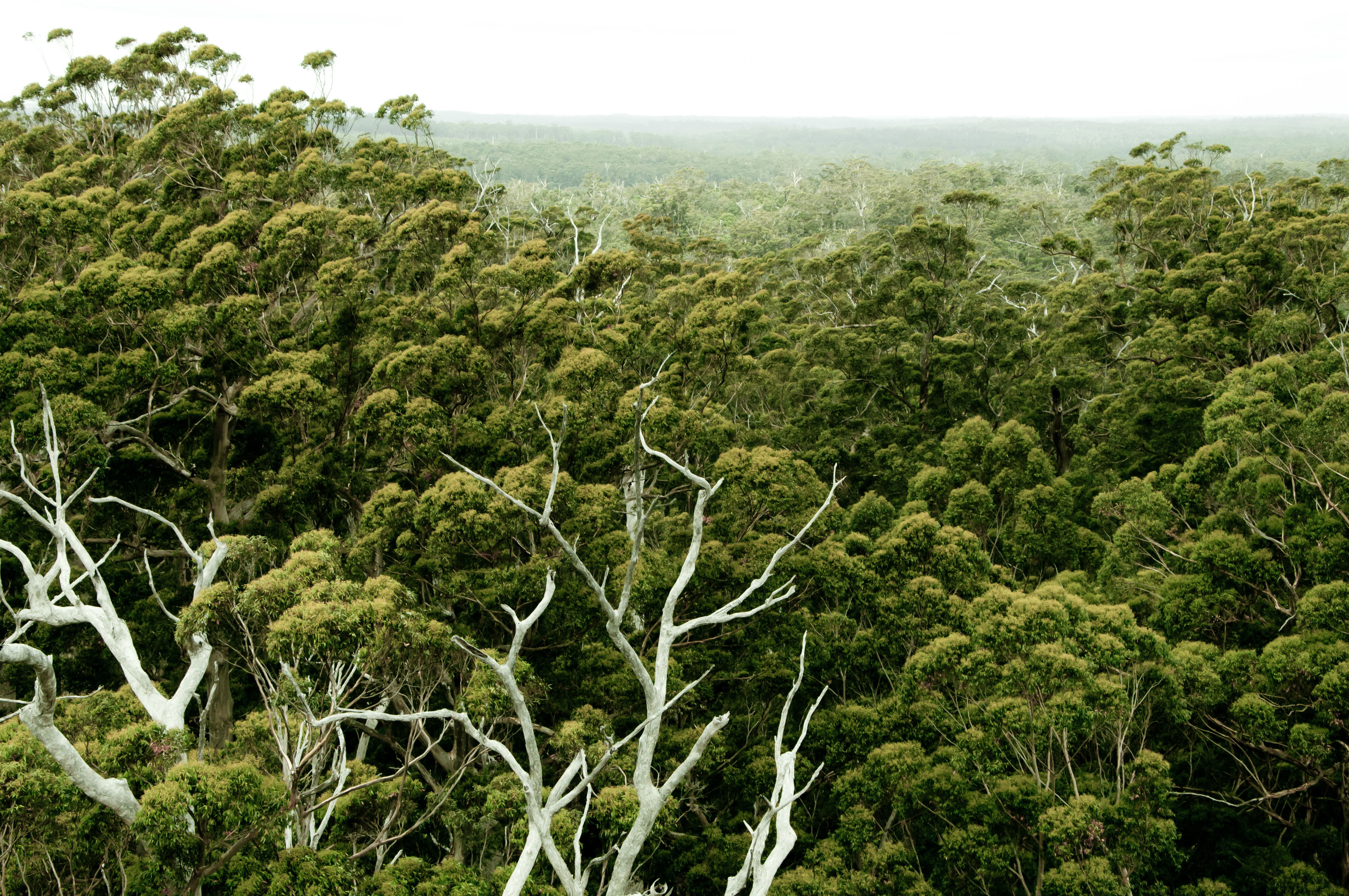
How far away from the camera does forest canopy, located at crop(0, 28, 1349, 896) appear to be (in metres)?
8.65

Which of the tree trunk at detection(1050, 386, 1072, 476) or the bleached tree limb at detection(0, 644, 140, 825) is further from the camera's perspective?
the tree trunk at detection(1050, 386, 1072, 476)

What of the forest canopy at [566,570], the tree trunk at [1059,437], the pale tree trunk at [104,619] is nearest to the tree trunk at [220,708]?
the forest canopy at [566,570]

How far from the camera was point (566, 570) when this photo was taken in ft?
43.5

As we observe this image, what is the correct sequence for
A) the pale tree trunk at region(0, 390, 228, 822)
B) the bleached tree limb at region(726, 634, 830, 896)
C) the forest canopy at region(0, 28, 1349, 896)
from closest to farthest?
the bleached tree limb at region(726, 634, 830, 896)
the pale tree trunk at region(0, 390, 228, 822)
the forest canopy at region(0, 28, 1349, 896)

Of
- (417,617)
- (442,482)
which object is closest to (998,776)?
(417,617)

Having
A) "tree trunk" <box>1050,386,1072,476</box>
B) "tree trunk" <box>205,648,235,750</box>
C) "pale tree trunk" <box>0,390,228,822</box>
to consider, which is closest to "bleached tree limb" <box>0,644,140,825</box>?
"pale tree trunk" <box>0,390,228,822</box>

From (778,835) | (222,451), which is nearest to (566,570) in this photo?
(222,451)

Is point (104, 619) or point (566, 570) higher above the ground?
point (104, 619)

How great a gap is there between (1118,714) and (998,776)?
4.95 ft

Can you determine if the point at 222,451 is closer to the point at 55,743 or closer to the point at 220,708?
the point at 220,708

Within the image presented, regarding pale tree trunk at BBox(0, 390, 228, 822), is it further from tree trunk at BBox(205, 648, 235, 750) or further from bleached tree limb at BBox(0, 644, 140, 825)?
tree trunk at BBox(205, 648, 235, 750)

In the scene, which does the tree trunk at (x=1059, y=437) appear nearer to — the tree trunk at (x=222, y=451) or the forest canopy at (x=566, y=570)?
the forest canopy at (x=566, y=570)

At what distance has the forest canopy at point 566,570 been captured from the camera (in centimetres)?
865

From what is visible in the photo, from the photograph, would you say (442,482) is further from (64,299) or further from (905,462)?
(905,462)
